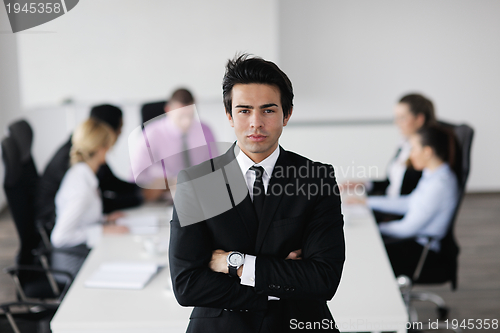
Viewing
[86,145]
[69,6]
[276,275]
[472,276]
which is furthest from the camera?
[472,276]

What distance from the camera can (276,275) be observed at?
1.37 metres

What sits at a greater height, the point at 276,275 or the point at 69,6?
the point at 69,6

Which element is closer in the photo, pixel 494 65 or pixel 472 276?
pixel 472 276

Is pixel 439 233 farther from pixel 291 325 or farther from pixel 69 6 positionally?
pixel 69 6

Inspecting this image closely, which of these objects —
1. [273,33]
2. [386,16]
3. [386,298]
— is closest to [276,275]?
[386,298]

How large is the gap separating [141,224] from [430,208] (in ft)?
4.96

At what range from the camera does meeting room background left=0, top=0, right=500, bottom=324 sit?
4.59m

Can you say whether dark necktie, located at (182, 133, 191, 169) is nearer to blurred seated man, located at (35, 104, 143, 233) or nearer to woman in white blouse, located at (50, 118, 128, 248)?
woman in white blouse, located at (50, 118, 128, 248)

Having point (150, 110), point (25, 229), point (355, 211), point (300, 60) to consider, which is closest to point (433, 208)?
point (355, 211)

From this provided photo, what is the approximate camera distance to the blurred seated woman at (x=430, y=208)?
2830mm

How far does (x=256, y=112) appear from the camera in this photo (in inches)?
47.3

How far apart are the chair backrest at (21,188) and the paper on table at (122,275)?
66 cm

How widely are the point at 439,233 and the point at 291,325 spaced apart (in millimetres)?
1648

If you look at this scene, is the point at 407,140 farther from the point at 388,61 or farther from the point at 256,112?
the point at 256,112
